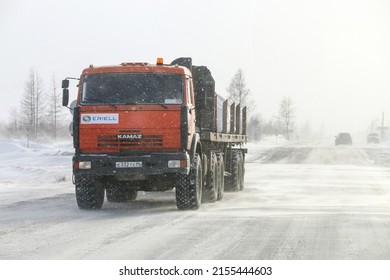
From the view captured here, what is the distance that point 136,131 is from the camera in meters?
11.4

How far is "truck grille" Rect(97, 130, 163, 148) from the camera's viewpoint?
11.5 m

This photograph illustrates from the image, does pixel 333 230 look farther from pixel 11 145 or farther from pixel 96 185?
pixel 11 145

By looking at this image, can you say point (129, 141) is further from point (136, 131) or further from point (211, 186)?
point (211, 186)

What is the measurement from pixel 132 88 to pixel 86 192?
226cm

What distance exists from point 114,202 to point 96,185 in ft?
6.83

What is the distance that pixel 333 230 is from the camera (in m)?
9.25

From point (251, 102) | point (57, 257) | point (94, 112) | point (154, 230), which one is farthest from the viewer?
point (251, 102)

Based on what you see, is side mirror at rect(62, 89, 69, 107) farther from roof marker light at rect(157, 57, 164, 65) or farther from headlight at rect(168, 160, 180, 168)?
headlight at rect(168, 160, 180, 168)

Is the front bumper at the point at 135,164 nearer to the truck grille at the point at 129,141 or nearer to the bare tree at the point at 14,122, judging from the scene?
the truck grille at the point at 129,141

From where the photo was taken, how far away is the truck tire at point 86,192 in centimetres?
1211

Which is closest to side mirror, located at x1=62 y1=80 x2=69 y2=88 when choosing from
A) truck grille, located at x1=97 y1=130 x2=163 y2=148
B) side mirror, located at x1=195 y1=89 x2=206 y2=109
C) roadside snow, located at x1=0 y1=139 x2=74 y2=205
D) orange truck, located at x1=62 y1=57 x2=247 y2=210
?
orange truck, located at x1=62 y1=57 x2=247 y2=210

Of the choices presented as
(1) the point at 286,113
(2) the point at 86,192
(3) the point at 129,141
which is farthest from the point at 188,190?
(1) the point at 286,113
